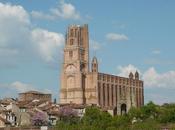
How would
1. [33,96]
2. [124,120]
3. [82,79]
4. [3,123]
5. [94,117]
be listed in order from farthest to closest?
[82,79] < [33,96] < [3,123] < [94,117] < [124,120]

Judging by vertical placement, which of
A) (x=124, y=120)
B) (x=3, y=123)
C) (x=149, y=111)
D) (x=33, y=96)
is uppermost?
(x=33, y=96)

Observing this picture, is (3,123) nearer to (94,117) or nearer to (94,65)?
(94,117)

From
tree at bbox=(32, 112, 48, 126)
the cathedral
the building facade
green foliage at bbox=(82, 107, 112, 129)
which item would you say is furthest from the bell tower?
green foliage at bbox=(82, 107, 112, 129)

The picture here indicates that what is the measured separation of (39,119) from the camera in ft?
281

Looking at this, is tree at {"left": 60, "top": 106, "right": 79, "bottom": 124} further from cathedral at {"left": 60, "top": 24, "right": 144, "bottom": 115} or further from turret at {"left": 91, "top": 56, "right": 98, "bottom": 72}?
turret at {"left": 91, "top": 56, "right": 98, "bottom": 72}

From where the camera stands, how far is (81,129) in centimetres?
6244

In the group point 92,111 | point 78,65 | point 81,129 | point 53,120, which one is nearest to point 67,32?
point 78,65

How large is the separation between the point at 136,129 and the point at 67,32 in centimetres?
8580

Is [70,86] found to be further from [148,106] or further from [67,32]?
[148,106]

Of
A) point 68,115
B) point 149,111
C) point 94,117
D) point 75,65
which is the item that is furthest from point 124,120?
point 75,65

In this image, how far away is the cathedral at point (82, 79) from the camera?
135 meters

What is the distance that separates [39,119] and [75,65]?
174 feet

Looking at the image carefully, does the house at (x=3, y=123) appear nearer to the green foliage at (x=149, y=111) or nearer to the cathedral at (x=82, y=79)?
the green foliage at (x=149, y=111)

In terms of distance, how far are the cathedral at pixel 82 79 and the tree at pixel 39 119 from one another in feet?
145
